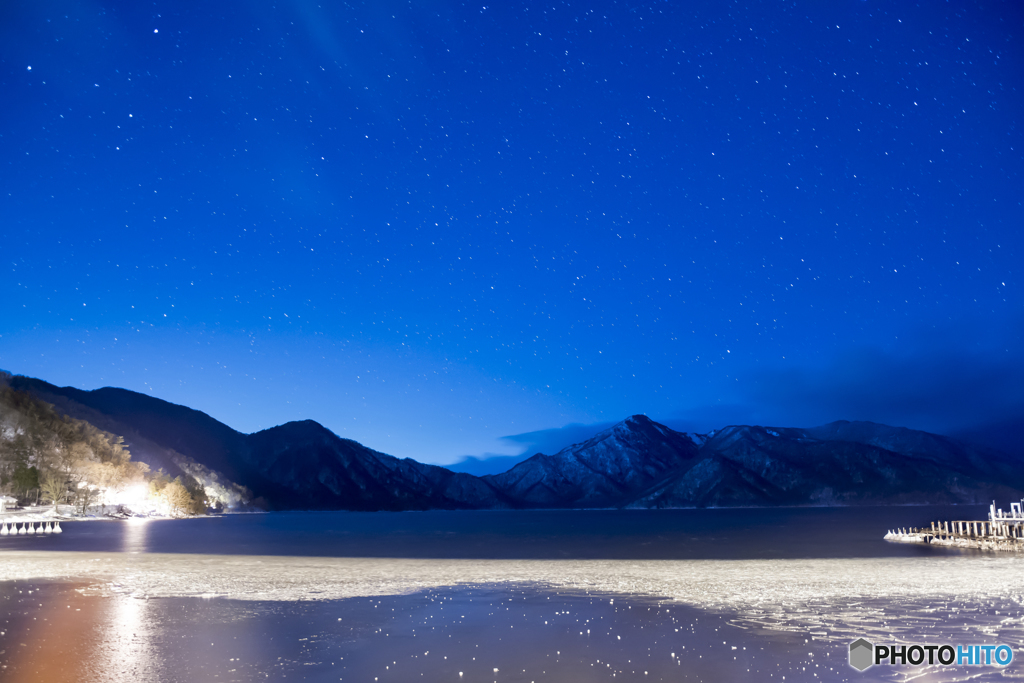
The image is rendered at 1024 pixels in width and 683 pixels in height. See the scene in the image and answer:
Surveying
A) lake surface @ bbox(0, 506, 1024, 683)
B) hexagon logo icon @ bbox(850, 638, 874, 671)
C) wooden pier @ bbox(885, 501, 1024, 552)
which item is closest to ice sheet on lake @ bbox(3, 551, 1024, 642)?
lake surface @ bbox(0, 506, 1024, 683)

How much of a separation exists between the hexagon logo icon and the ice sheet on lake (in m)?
1.14

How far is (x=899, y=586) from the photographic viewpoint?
3309 centimetres

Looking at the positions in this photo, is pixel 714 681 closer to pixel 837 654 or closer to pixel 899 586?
pixel 837 654

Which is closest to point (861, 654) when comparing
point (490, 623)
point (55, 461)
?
point (490, 623)

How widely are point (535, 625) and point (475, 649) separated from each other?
437 cm

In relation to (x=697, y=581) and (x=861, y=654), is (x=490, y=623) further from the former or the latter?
(x=697, y=581)

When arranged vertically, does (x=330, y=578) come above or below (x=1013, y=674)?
below

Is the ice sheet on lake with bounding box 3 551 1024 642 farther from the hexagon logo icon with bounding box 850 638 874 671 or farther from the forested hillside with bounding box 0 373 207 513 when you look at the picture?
the forested hillside with bounding box 0 373 207 513

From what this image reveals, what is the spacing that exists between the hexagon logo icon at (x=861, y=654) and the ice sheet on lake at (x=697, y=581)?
114cm

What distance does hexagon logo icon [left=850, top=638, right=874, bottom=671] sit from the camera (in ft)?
57.9

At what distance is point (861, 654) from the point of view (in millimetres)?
18578

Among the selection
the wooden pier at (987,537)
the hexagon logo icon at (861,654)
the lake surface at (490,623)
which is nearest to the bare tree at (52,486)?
the lake surface at (490,623)

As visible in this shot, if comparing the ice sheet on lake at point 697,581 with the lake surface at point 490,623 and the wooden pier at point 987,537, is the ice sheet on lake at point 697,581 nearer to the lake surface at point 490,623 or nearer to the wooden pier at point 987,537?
the lake surface at point 490,623

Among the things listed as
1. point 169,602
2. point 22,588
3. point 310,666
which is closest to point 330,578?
point 169,602
